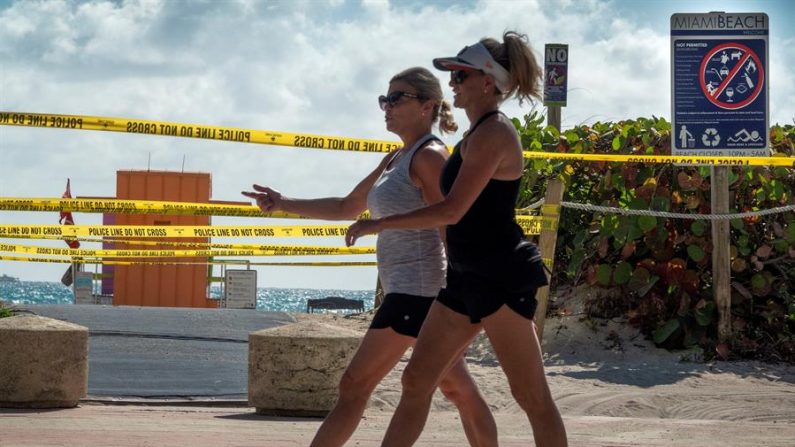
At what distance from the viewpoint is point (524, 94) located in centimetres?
454

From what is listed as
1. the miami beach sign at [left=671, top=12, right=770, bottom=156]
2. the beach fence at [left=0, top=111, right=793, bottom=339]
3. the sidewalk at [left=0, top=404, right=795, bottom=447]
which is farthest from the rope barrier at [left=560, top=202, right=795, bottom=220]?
the sidewalk at [left=0, top=404, right=795, bottom=447]

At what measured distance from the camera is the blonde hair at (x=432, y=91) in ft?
16.7

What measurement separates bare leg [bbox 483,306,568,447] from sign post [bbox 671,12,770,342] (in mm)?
7929

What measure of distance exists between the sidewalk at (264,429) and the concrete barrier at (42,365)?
137 mm

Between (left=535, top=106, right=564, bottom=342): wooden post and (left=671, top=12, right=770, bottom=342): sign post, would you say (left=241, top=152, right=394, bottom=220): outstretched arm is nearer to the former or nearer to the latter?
(left=535, top=106, right=564, bottom=342): wooden post

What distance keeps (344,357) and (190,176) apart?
15460mm

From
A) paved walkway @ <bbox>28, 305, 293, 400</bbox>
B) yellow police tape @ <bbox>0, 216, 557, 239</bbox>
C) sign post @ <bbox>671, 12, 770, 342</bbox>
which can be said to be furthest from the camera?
yellow police tape @ <bbox>0, 216, 557, 239</bbox>

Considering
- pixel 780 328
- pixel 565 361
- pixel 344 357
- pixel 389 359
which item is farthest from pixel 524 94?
pixel 780 328

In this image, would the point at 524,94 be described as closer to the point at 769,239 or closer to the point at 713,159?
the point at 713,159

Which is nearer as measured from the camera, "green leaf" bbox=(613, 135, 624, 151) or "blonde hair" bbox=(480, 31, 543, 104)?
"blonde hair" bbox=(480, 31, 543, 104)

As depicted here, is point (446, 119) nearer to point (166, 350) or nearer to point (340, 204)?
point (340, 204)

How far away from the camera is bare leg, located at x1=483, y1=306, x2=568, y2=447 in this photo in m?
4.29

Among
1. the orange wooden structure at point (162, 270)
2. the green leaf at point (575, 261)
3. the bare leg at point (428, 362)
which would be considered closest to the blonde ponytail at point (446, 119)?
the bare leg at point (428, 362)

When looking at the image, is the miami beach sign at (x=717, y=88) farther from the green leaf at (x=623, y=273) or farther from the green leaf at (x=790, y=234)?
the green leaf at (x=623, y=273)
